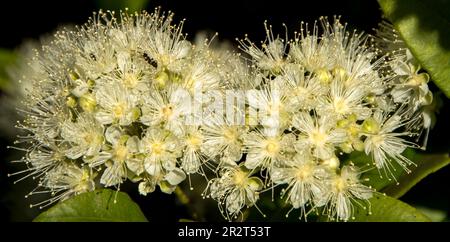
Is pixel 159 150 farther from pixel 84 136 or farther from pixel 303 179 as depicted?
pixel 303 179

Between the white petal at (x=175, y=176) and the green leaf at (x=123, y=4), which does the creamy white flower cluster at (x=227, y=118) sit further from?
the green leaf at (x=123, y=4)

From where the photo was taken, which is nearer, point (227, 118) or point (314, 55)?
point (227, 118)

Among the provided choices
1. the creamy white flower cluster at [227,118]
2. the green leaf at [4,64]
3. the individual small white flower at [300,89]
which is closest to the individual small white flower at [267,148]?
the creamy white flower cluster at [227,118]

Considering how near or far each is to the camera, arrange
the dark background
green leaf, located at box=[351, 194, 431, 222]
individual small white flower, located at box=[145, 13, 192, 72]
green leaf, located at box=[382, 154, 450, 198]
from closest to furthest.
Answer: green leaf, located at box=[351, 194, 431, 222]
green leaf, located at box=[382, 154, 450, 198]
individual small white flower, located at box=[145, 13, 192, 72]
the dark background

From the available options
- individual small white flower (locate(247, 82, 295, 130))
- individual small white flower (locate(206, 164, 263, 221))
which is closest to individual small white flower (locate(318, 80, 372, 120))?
individual small white flower (locate(247, 82, 295, 130))

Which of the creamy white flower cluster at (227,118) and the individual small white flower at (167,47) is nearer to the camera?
the creamy white flower cluster at (227,118)

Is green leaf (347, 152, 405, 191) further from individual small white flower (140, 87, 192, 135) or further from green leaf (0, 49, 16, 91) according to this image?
green leaf (0, 49, 16, 91)

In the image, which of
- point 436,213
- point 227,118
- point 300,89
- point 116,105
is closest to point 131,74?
point 116,105
